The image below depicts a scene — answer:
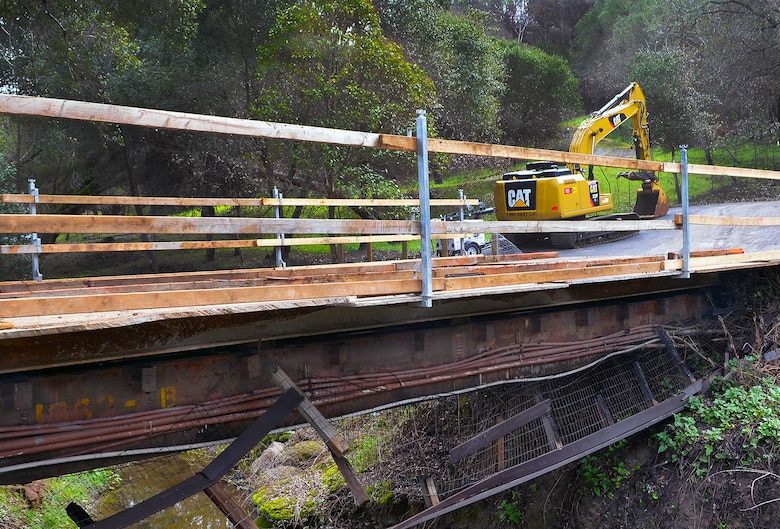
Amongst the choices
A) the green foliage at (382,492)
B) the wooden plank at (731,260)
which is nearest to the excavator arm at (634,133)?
the wooden plank at (731,260)

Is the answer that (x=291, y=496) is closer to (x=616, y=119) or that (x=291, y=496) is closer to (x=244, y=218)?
(x=244, y=218)

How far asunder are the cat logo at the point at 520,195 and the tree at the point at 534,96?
700 inches

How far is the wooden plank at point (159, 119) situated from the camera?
2.79 meters

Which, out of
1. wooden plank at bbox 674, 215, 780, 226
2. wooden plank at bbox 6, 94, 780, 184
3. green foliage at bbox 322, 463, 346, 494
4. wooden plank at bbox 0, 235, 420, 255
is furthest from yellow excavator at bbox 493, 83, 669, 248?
wooden plank at bbox 6, 94, 780, 184

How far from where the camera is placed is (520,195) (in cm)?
1289

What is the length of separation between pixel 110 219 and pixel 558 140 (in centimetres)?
3014

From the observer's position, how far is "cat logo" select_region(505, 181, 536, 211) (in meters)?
12.8

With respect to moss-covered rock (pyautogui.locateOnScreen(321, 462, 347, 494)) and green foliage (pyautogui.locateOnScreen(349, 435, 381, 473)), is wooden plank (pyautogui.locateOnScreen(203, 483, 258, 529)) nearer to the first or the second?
moss-covered rock (pyautogui.locateOnScreen(321, 462, 347, 494))

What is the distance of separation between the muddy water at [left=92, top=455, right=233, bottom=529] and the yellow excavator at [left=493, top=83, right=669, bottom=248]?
7688mm

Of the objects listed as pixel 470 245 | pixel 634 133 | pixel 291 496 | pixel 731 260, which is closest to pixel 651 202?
pixel 634 133

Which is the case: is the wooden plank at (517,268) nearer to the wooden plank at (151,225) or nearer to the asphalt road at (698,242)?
the wooden plank at (151,225)

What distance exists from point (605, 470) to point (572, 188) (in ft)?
24.3

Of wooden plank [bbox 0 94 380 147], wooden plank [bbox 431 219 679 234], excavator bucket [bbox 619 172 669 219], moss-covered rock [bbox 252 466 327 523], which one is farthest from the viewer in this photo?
excavator bucket [bbox 619 172 669 219]

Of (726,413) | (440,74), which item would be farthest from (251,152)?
(726,413)
